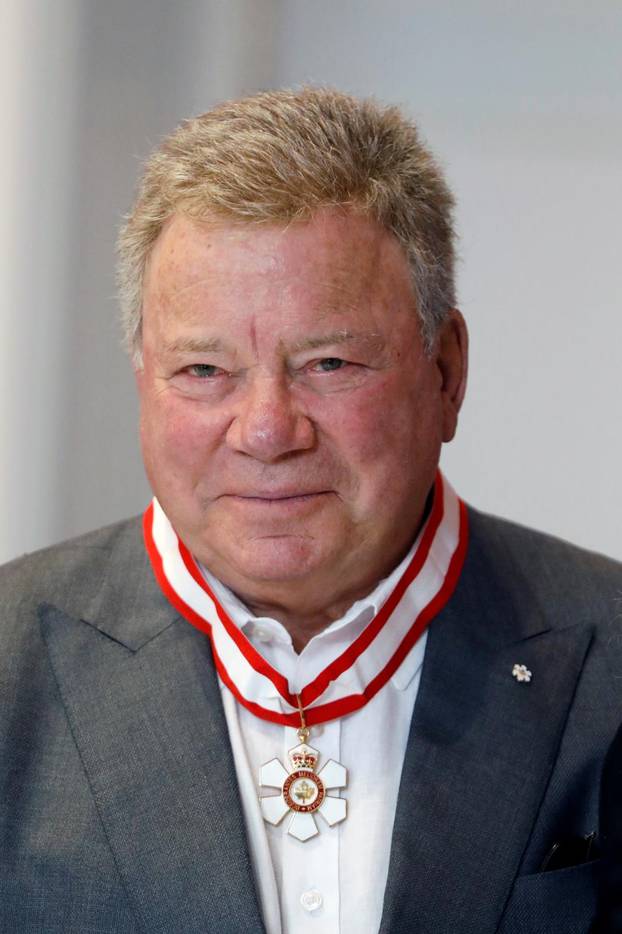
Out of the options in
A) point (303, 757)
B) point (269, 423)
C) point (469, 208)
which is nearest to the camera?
point (269, 423)

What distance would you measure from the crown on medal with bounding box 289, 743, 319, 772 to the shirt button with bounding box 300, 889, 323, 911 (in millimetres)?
167

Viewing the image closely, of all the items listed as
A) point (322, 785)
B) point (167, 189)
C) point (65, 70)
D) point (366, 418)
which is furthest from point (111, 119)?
point (322, 785)

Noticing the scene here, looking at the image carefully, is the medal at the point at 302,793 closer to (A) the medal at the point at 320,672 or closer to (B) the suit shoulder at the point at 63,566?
(A) the medal at the point at 320,672

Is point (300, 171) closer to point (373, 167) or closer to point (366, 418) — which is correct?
point (373, 167)

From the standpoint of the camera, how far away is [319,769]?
2021 millimetres

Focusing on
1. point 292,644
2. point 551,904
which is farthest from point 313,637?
point 551,904

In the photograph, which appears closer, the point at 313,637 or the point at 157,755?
the point at 157,755

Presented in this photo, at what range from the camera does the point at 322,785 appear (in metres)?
2.00

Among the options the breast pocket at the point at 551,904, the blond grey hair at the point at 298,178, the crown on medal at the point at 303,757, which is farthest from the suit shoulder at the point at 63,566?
the breast pocket at the point at 551,904

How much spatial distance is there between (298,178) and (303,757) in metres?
0.80

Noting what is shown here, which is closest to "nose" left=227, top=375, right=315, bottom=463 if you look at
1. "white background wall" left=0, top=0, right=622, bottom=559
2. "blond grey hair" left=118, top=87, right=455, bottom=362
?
"blond grey hair" left=118, top=87, right=455, bottom=362

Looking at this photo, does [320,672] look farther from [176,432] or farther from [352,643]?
[176,432]

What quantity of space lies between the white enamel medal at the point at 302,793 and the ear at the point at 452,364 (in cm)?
54

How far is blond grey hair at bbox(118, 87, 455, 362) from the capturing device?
77.0 inches
